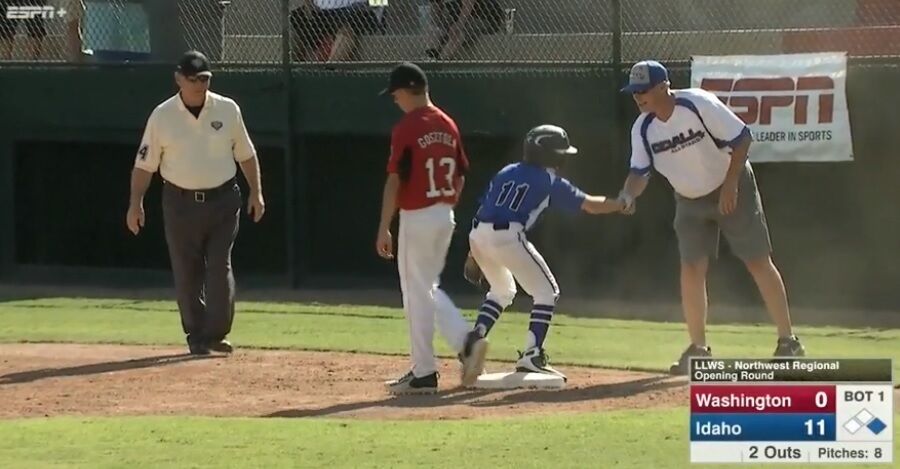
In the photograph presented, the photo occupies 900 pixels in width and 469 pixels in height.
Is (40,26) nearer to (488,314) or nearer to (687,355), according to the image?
(488,314)

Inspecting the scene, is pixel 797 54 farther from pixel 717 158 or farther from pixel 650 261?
pixel 717 158

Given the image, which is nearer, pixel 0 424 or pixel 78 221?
pixel 0 424

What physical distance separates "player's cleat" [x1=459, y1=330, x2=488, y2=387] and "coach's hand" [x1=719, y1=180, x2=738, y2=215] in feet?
5.15

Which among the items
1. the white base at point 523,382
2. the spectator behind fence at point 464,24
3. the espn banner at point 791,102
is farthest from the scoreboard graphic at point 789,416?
the spectator behind fence at point 464,24

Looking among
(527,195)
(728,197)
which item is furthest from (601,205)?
(728,197)

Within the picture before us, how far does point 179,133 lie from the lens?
36.2ft

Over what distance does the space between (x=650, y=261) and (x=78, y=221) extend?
19.3ft

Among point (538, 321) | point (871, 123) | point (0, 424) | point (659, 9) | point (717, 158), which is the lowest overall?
point (0, 424)

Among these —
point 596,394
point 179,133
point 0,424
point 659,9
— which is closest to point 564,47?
point 659,9

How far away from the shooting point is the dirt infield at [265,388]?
29.0 feet

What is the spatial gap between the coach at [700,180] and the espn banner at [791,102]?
12.1 ft

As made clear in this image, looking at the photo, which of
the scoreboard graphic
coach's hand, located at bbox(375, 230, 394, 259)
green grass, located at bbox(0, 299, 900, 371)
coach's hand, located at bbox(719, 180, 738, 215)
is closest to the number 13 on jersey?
coach's hand, located at bbox(375, 230, 394, 259)

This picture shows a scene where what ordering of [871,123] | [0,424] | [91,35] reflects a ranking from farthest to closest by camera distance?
[91,35] → [871,123] → [0,424]

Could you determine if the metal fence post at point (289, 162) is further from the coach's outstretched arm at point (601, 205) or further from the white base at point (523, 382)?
the coach's outstretched arm at point (601, 205)
